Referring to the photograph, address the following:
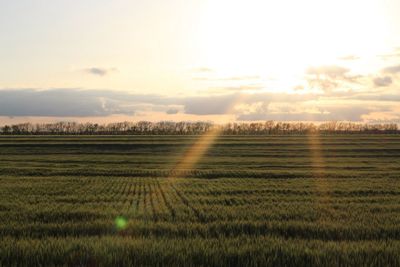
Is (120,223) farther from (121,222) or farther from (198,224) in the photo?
(198,224)

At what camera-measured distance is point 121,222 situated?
12.5 meters

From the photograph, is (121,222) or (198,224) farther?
(121,222)

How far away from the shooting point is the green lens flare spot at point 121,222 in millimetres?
11844

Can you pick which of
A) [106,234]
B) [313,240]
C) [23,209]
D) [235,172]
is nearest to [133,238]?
[106,234]

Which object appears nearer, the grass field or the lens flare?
the grass field

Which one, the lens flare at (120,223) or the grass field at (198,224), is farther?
the lens flare at (120,223)

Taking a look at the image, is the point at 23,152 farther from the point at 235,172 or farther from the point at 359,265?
the point at 359,265

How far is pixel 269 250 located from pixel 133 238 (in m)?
3.15

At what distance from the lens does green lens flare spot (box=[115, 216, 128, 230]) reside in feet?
38.9

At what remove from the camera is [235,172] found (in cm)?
3189

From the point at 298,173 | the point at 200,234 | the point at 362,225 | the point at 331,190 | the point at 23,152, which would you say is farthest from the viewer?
the point at 23,152

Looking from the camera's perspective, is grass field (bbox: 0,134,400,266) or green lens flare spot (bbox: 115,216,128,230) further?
green lens flare spot (bbox: 115,216,128,230)

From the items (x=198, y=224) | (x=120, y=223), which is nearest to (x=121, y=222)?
(x=120, y=223)

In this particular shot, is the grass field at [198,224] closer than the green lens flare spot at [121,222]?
Yes
